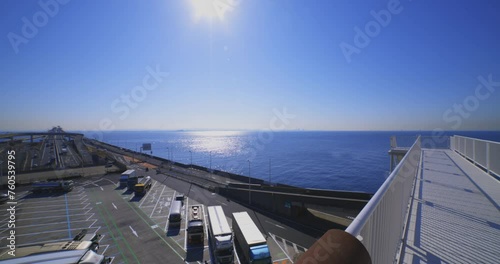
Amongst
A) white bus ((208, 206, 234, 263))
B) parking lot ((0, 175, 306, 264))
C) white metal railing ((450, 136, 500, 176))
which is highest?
white metal railing ((450, 136, 500, 176))

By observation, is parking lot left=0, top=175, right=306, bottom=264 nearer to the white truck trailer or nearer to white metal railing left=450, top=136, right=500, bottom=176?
the white truck trailer

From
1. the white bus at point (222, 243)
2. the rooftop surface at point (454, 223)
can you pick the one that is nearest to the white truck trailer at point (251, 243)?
the white bus at point (222, 243)

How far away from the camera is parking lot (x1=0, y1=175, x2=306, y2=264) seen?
18.2m

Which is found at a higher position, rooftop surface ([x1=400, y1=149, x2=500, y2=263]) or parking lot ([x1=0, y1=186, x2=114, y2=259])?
rooftop surface ([x1=400, y1=149, x2=500, y2=263])

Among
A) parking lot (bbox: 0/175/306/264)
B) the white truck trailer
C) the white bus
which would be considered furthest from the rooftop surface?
parking lot (bbox: 0/175/306/264)

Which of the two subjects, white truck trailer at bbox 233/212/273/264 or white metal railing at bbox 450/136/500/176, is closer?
white metal railing at bbox 450/136/500/176

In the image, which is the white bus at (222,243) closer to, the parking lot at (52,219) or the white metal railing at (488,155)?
the parking lot at (52,219)

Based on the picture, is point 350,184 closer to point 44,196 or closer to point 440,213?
point 440,213

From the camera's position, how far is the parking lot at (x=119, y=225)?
59.6ft

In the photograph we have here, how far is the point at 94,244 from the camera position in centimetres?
1656

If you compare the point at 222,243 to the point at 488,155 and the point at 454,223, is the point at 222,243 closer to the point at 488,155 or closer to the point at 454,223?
the point at 454,223

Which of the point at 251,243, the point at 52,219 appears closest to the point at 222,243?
the point at 251,243

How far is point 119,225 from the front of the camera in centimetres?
2312

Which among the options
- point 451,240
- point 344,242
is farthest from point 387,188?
point 451,240
